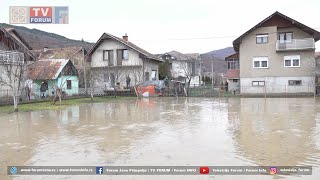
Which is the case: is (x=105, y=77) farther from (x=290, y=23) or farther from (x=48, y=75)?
(x=290, y=23)

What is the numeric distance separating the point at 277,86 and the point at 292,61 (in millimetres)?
3113

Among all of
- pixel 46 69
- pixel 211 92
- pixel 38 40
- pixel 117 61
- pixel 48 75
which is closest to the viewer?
pixel 48 75

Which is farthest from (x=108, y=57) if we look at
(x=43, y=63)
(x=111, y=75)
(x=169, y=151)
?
(x=169, y=151)

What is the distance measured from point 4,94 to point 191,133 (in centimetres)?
2061

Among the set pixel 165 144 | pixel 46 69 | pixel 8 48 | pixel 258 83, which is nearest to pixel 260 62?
pixel 258 83

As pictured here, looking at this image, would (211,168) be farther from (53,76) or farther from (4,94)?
(53,76)

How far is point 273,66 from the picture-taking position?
34.3 metres

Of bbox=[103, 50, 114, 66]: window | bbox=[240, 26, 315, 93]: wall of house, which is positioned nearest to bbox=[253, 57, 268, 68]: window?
bbox=[240, 26, 315, 93]: wall of house

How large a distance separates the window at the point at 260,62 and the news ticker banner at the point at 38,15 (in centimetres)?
2134

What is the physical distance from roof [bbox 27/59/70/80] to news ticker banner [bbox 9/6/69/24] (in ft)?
33.3

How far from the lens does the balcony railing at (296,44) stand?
32.5 metres

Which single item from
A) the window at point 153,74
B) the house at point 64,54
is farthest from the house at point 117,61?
the house at point 64,54

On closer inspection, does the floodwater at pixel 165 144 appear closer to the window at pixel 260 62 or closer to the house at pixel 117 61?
the window at pixel 260 62

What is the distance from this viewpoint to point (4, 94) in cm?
2592
